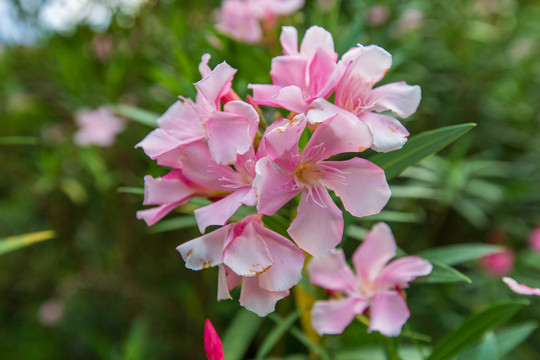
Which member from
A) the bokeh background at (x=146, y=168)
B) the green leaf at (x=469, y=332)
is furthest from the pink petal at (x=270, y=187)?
the bokeh background at (x=146, y=168)

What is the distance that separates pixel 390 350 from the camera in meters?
0.67

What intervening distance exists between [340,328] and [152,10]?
1.64 meters

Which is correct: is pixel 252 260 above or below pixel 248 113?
below

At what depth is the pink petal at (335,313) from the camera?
0.61m

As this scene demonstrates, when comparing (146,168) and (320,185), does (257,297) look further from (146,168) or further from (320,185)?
(146,168)

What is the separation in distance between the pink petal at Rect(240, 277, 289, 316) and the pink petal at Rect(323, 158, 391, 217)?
0.40 feet

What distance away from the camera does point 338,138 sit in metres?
0.46

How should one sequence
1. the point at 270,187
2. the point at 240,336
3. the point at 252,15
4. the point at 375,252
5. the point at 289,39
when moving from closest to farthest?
the point at 270,187 < the point at 289,39 < the point at 375,252 < the point at 240,336 < the point at 252,15

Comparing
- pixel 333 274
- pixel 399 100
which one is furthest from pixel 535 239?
pixel 399 100

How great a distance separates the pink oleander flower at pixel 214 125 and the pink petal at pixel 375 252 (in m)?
0.29

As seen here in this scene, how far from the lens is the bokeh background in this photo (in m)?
1.49

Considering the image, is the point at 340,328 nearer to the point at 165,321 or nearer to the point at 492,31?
the point at 165,321

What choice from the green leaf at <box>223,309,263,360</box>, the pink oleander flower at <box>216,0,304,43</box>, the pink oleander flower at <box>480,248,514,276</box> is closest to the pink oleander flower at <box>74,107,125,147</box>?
the pink oleander flower at <box>216,0,304,43</box>

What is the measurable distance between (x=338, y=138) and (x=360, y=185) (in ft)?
0.19
